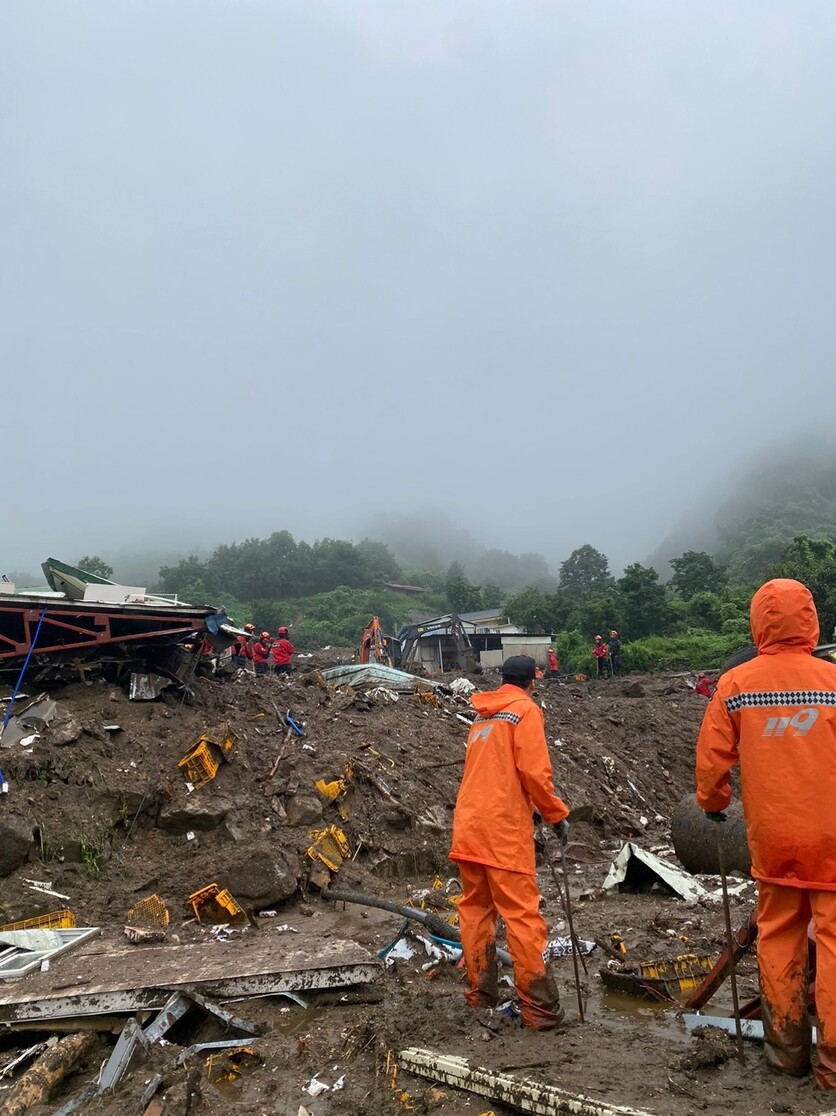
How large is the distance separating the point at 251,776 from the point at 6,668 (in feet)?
9.53

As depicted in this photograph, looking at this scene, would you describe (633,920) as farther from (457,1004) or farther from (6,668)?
(6,668)

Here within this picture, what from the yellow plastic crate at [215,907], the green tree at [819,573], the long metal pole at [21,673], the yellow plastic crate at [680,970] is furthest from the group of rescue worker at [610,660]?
the yellow plastic crate at [680,970]

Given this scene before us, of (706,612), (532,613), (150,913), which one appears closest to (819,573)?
(706,612)

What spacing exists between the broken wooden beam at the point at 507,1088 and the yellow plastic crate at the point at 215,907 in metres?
2.95

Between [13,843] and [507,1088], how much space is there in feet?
16.5

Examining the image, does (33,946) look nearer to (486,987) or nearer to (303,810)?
(303,810)

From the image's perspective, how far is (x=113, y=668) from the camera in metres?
8.89

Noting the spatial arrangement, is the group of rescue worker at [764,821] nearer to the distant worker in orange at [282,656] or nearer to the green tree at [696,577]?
the distant worker in orange at [282,656]

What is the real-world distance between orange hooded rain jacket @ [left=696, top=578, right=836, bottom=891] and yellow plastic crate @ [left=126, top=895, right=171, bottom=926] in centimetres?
447

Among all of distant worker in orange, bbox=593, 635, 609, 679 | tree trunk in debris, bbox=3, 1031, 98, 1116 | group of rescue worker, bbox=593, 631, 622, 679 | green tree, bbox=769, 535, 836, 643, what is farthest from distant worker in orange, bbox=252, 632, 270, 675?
green tree, bbox=769, 535, 836, 643

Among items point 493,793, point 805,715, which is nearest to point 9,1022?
point 493,793

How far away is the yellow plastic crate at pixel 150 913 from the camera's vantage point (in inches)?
225

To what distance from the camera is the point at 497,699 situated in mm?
3912

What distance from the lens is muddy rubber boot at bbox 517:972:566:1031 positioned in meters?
3.47
